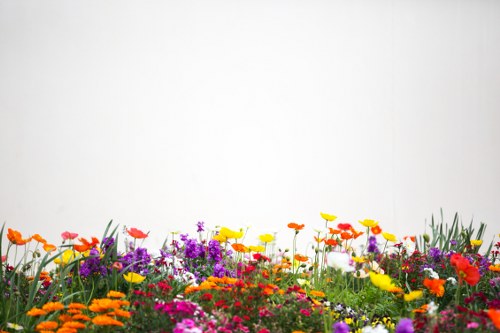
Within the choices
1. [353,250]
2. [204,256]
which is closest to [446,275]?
[353,250]

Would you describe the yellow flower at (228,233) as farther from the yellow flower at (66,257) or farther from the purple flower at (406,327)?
the purple flower at (406,327)

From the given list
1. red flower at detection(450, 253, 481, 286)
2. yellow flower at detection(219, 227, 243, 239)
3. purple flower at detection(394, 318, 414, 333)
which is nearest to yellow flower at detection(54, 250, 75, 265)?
yellow flower at detection(219, 227, 243, 239)

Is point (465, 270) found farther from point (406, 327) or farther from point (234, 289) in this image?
point (234, 289)

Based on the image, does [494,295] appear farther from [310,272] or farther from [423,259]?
[310,272]

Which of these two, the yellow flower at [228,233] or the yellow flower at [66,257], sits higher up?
the yellow flower at [228,233]

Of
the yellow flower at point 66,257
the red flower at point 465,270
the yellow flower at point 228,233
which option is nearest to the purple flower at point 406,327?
the red flower at point 465,270

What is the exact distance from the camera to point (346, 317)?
7.93ft

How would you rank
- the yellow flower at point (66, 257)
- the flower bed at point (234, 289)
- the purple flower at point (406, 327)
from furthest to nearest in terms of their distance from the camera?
the yellow flower at point (66, 257)
the flower bed at point (234, 289)
the purple flower at point (406, 327)

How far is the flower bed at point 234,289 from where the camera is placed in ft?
6.10

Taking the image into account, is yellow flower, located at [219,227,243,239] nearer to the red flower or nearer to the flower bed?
the flower bed

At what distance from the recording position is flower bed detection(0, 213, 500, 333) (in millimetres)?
1859

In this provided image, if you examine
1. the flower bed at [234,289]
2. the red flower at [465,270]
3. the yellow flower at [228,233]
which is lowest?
the flower bed at [234,289]

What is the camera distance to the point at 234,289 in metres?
2.16

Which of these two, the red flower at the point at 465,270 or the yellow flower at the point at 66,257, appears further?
the yellow flower at the point at 66,257
